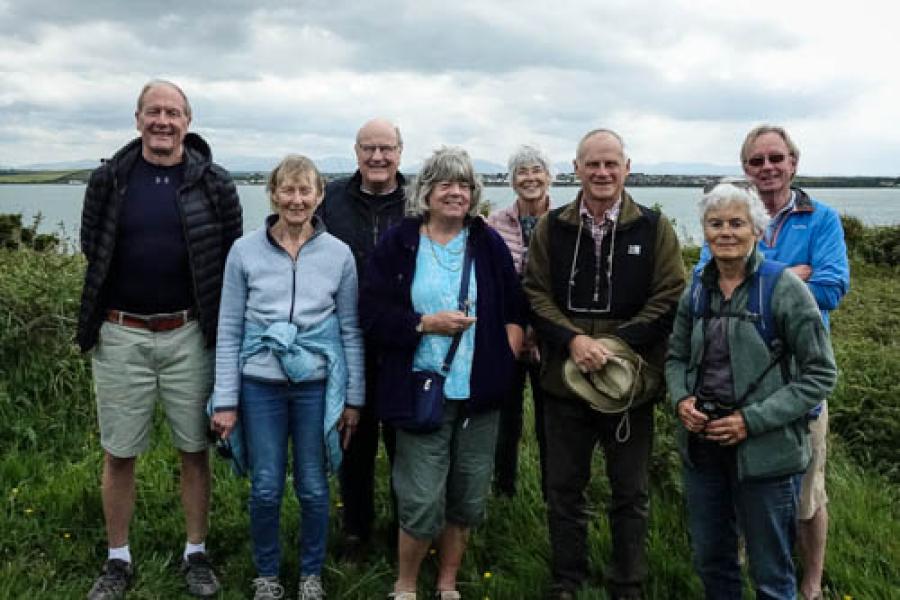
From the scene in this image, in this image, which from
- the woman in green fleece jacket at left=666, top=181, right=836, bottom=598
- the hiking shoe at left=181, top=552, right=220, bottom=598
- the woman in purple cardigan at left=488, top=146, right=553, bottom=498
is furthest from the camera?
the woman in purple cardigan at left=488, top=146, right=553, bottom=498

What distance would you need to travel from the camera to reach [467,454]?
3.55m

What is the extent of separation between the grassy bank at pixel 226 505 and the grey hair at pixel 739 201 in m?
1.78

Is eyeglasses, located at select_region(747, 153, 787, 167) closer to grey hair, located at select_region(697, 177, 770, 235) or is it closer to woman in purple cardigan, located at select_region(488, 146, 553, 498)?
grey hair, located at select_region(697, 177, 770, 235)

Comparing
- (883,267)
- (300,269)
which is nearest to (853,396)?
(300,269)

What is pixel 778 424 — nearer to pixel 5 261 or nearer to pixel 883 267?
pixel 5 261

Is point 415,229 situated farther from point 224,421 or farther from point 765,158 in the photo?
point 765,158

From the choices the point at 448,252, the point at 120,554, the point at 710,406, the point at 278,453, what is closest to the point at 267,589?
the point at 278,453

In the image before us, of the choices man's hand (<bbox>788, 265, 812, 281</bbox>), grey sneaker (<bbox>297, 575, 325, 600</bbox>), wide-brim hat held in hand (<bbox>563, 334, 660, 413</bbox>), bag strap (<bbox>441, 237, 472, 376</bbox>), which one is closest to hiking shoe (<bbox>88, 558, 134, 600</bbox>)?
grey sneaker (<bbox>297, 575, 325, 600</bbox>)

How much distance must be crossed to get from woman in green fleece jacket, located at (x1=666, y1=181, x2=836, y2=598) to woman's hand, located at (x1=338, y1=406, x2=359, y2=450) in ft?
4.70

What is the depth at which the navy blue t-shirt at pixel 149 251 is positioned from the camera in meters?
3.65

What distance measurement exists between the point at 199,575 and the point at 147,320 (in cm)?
126

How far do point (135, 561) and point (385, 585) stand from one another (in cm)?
A: 128

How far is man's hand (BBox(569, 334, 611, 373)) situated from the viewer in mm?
3430

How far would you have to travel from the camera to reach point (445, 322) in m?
3.42
